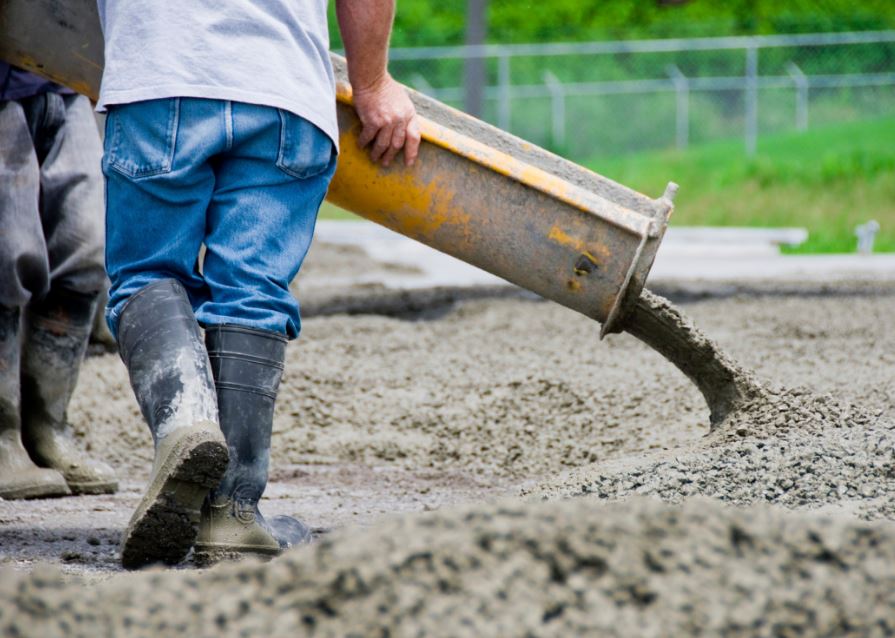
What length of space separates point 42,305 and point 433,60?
18.8 m

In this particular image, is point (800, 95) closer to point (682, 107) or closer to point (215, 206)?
point (682, 107)

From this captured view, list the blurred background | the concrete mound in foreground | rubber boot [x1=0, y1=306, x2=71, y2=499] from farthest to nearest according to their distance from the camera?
the blurred background
rubber boot [x1=0, y1=306, x2=71, y2=499]
the concrete mound in foreground

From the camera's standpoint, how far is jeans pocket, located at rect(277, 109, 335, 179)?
2.69 meters

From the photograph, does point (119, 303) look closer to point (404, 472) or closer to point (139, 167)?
point (139, 167)

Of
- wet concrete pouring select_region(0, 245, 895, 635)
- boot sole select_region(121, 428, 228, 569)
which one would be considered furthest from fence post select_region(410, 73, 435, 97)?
boot sole select_region(121, 428, 228, 569)

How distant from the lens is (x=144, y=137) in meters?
2.66

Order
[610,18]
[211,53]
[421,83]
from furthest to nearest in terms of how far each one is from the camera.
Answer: [610,18] → [421,83] → [211,53]

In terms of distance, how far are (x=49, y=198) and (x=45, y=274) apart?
23cm

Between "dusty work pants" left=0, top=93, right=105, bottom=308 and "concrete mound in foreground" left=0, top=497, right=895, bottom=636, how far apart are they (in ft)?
6.11

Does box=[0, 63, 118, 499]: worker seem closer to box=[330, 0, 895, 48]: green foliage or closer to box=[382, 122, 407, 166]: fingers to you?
box=[382, 122, 407, 166]: fingers

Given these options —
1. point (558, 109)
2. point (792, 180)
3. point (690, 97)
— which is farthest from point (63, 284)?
point (690, 97)

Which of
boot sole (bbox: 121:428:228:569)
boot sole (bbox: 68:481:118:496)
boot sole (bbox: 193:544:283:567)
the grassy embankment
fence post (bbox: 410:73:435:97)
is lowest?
boot sole (bbox: 68:481:118:496)

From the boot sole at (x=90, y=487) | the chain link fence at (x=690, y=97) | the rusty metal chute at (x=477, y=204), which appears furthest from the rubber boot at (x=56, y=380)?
the chain link fence at (x=690, y=97)

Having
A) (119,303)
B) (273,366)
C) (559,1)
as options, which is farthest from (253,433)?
(559,1)
